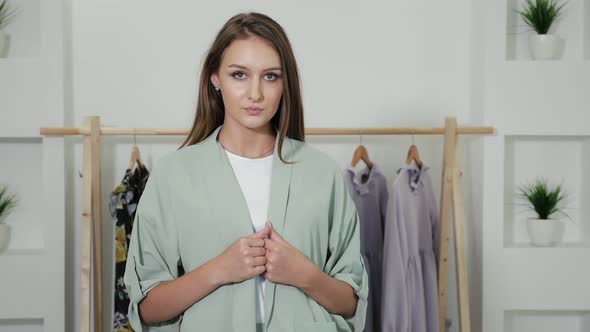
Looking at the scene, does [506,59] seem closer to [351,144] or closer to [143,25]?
[351,144]

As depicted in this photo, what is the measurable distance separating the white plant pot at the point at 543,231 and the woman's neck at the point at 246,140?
5.00 ft

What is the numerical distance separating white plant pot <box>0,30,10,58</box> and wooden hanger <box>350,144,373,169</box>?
1362 mm

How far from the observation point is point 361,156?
243 centimetres

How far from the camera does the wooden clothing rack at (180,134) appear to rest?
2297mm

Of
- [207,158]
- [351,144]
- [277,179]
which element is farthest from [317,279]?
[351,144]

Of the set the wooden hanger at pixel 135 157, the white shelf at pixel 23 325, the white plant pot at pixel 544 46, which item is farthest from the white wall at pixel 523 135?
the white shelf at pixel 23 325

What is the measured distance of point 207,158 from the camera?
1340mm

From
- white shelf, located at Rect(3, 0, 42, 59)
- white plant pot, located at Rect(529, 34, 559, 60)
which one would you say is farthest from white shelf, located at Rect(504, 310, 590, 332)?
white shelf, located at Rect(3, 0, 42, 59)

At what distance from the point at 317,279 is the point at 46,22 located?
5.59ft

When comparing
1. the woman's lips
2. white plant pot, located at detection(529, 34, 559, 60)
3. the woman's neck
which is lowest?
the woman's neck

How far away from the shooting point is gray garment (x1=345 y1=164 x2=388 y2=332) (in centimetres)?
237

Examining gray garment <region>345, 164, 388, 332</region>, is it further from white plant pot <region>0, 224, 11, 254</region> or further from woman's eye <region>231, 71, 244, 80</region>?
white plant pot <region>0, 224, 11, 254</region>

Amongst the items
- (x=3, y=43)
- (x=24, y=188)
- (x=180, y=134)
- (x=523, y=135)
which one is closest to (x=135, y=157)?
(x=180, y=134)

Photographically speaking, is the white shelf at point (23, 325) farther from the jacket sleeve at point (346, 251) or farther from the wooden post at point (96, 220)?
the jacket sleeve at point (346, 251)
